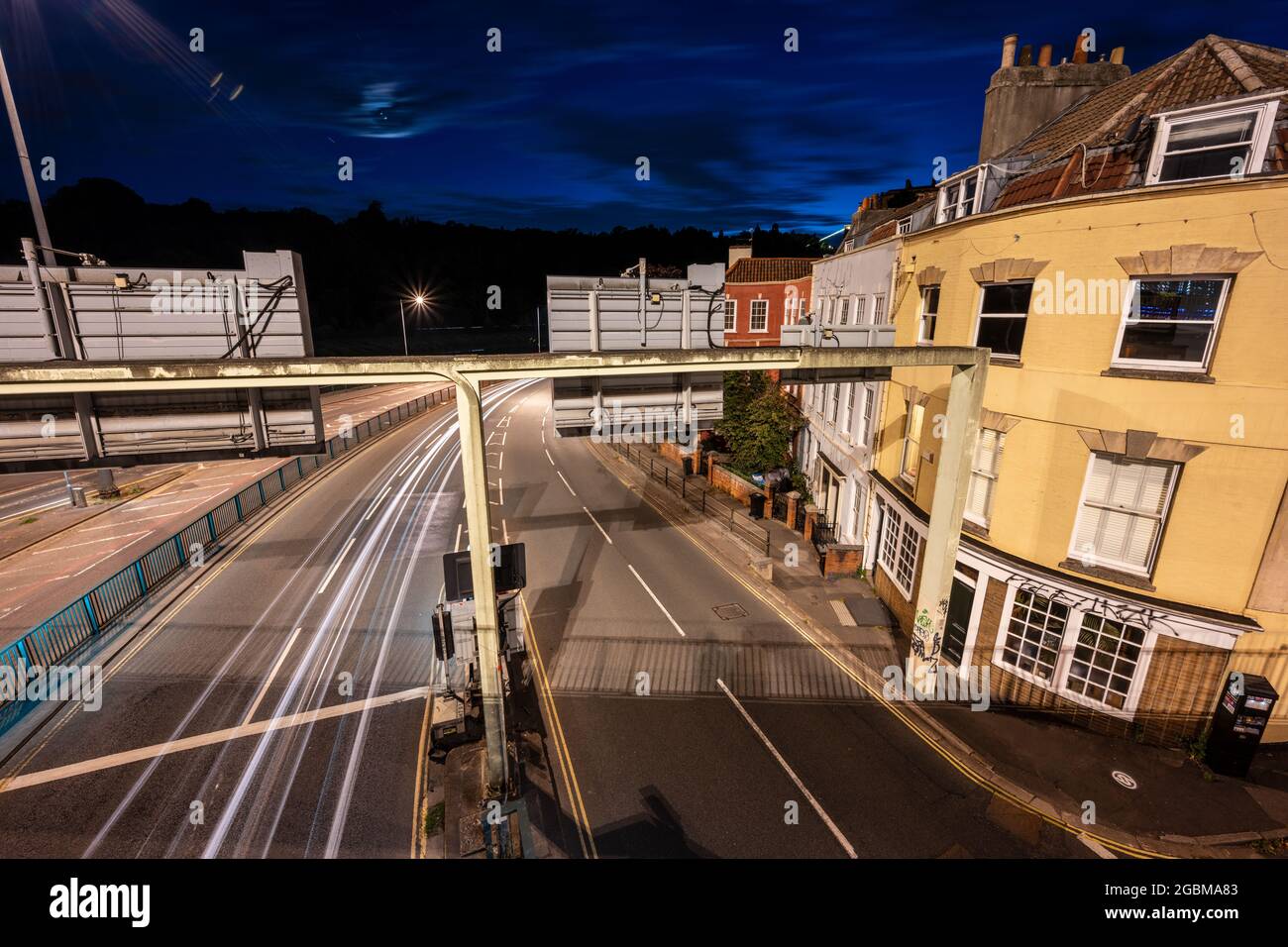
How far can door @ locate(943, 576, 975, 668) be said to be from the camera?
42.7ft

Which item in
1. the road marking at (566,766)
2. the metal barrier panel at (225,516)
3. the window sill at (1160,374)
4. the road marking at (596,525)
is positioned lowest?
the road marking at (566,766)

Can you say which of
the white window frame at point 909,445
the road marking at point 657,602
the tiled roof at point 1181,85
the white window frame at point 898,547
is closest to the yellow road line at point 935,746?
the white window frame at point 898,547

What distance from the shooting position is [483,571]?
9023 mm

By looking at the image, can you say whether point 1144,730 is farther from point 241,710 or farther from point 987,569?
point 241,710

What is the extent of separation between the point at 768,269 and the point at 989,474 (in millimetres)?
34807

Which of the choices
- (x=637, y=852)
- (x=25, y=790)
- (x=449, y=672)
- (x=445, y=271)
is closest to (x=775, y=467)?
(x=449, y=672)

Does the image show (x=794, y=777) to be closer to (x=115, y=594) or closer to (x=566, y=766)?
(x=566, y=766)

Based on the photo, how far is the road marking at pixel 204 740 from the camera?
1034cm

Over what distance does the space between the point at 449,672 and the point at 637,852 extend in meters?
6.25

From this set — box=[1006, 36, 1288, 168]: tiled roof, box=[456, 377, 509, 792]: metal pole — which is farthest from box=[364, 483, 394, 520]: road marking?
box=[1006, 36, 1288, 168]: tiled roof

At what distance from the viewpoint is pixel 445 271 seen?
337 ft

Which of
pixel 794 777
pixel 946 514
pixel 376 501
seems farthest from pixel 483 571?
Result: pixel 376 501

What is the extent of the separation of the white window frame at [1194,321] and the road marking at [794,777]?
9.80 meters

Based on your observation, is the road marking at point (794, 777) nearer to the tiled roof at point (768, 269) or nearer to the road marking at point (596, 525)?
the road marking at point (596, 525)
